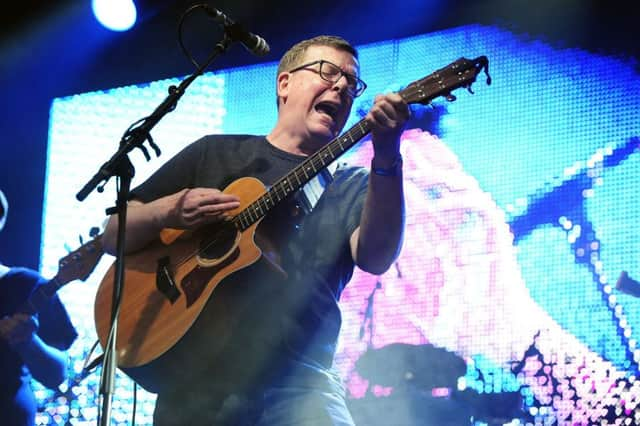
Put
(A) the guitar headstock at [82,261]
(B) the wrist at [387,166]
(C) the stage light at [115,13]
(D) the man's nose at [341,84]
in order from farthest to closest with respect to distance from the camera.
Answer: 1. (C) the stage light at [115,13]
2. (A) the guitar headstock at [82,261]
3. (D) the man's nose at [341,84]
4. (B) the wrist at [387,166]

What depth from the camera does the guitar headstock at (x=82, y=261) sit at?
404 centimetres

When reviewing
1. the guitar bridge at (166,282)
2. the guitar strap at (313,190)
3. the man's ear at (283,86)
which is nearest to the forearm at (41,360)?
the guitar bridge at (166,282)

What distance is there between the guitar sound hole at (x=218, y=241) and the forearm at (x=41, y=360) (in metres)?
1.89

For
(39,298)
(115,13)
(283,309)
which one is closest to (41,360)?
(39,298)

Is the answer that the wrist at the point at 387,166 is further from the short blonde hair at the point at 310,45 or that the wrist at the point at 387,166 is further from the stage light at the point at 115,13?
the stage light at the point at 115,13

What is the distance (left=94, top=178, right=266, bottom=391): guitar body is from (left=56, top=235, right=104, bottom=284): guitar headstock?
3.49 ft

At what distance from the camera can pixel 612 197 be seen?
11.9 feet

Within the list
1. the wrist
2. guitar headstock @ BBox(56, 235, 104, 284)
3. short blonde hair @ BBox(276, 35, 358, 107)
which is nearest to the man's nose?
short blonde hair @ BBox(276, 35, 358, 107)

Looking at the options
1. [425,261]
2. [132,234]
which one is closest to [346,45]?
[132,234]

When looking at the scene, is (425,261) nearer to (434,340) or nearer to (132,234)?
(434,340)

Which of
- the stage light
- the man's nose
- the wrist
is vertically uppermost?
the stage light

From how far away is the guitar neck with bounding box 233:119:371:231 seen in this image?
8.86 ft

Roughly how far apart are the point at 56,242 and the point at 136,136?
2135mm

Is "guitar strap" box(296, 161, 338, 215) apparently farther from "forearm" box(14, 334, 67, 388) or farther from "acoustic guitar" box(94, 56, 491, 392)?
"forearm" box(14, 334, 67, 388)
